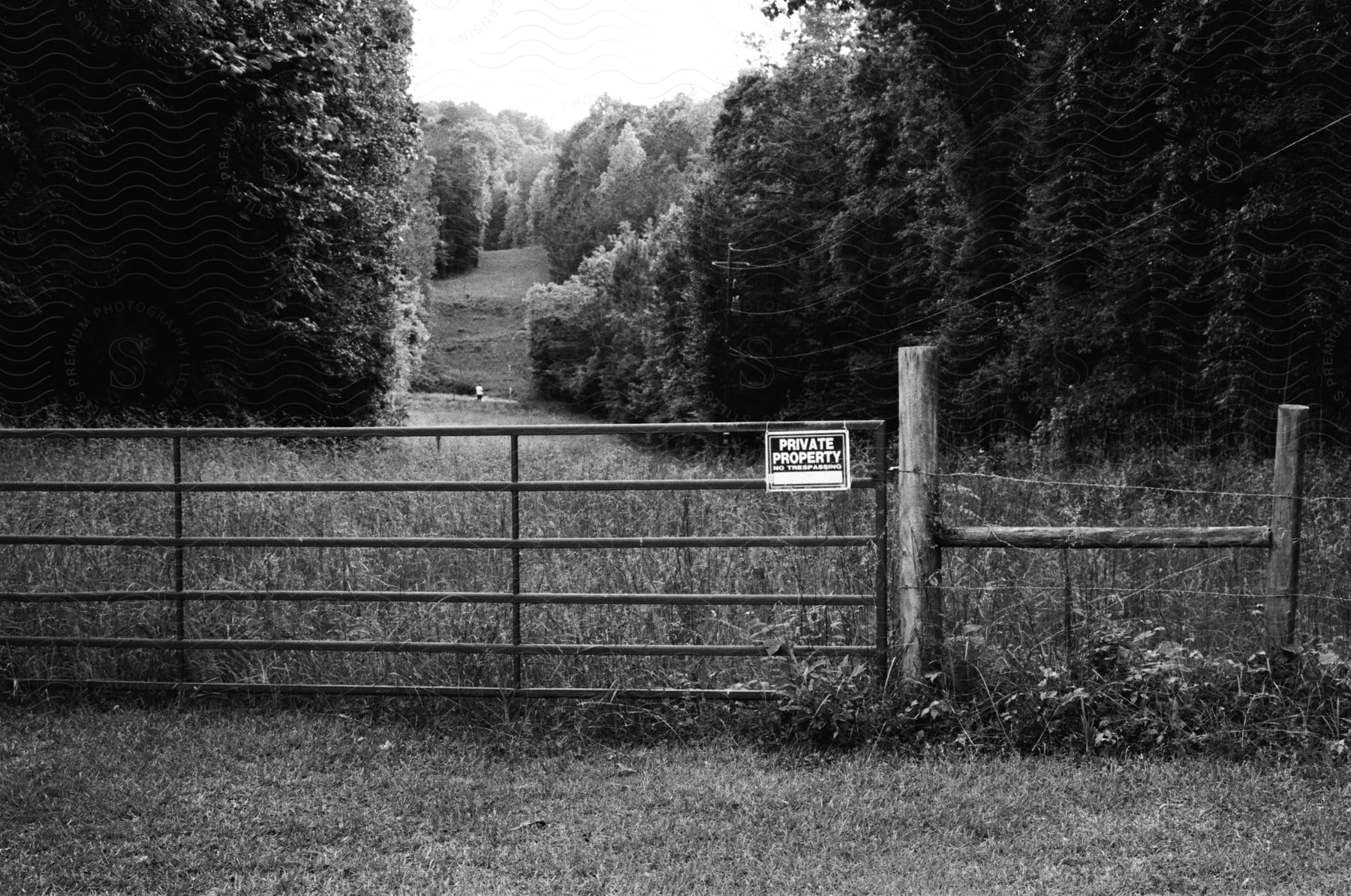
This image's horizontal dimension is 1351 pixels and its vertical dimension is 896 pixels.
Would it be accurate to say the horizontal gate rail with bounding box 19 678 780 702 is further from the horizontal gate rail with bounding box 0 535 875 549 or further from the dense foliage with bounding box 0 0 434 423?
the dense foliage with bounding box 0 0 434 423

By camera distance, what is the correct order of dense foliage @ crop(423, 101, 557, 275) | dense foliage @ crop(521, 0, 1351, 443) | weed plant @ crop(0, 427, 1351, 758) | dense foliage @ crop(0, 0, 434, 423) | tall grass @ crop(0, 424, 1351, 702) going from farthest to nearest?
dense foliage @ crop(423, 101, 557, 275) → dense foliage @ crop(0, 0, 434, 423) → dense foliage @ crop(521, 0, 1351, 443) → tall grass @ crop(0, 424, 1351, 702) → weed plant @ crop(0, 427, 1351, 758)

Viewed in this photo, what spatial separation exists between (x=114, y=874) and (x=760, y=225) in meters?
35.2

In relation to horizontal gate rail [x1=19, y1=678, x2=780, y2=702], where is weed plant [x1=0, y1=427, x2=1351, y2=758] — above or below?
above

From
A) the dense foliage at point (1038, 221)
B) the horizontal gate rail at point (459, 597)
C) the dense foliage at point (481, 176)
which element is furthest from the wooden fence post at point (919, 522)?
the dense foliage at point (481, 176)

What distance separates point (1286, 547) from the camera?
5.38 meters

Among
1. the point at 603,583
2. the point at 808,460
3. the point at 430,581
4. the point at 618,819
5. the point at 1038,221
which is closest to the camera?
the point at 618,819

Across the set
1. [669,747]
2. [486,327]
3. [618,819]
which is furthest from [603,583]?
[486,327]

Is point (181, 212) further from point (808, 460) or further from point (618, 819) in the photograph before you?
point (618, 819)

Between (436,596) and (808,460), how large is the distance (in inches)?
83.5

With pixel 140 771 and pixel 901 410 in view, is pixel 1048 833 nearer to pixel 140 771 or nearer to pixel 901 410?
pixel 901 410

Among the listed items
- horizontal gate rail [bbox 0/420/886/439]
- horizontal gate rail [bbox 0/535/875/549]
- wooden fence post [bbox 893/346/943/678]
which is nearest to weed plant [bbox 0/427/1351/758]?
wooden fence post [bbox 893/346/943/678]

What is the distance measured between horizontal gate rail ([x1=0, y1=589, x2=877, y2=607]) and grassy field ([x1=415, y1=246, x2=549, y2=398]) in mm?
61272

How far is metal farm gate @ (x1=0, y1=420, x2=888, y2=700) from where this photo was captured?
5.70m

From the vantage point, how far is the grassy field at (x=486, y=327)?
74000 mm
